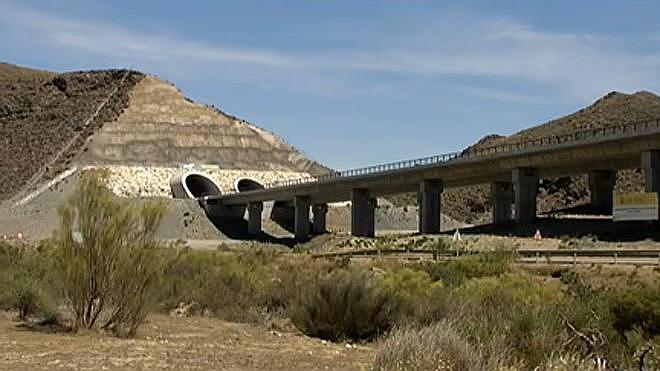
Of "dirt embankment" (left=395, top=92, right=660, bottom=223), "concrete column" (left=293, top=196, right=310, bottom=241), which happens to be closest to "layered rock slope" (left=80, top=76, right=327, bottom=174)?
"dirt embankment" (left=395, top=92, right=660, bottom=223)

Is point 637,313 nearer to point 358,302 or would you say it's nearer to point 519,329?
point 519,329

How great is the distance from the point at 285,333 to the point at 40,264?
1022 cm

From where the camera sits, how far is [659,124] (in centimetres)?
6612

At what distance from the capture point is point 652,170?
65.9m

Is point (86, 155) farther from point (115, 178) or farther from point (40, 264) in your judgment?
point (40, 264)

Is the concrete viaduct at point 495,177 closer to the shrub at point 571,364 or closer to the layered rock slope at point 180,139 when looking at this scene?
the layered rock slope at point 180,139

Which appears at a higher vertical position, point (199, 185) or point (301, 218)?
point (199, 185)

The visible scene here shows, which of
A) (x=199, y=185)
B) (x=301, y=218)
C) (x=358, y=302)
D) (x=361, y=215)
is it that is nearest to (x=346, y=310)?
(x=358, y=302)

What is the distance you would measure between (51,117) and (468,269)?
13521 cm

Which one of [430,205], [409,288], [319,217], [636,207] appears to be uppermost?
[430,205]

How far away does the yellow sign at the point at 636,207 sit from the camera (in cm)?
6316

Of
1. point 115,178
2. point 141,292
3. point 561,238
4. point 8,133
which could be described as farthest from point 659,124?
point 8,133

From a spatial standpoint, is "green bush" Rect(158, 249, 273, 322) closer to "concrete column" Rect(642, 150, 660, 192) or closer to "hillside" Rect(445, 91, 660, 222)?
"concrete column" Rect(642, 150, 660, 192)

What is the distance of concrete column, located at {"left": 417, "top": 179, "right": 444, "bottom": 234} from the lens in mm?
88375
